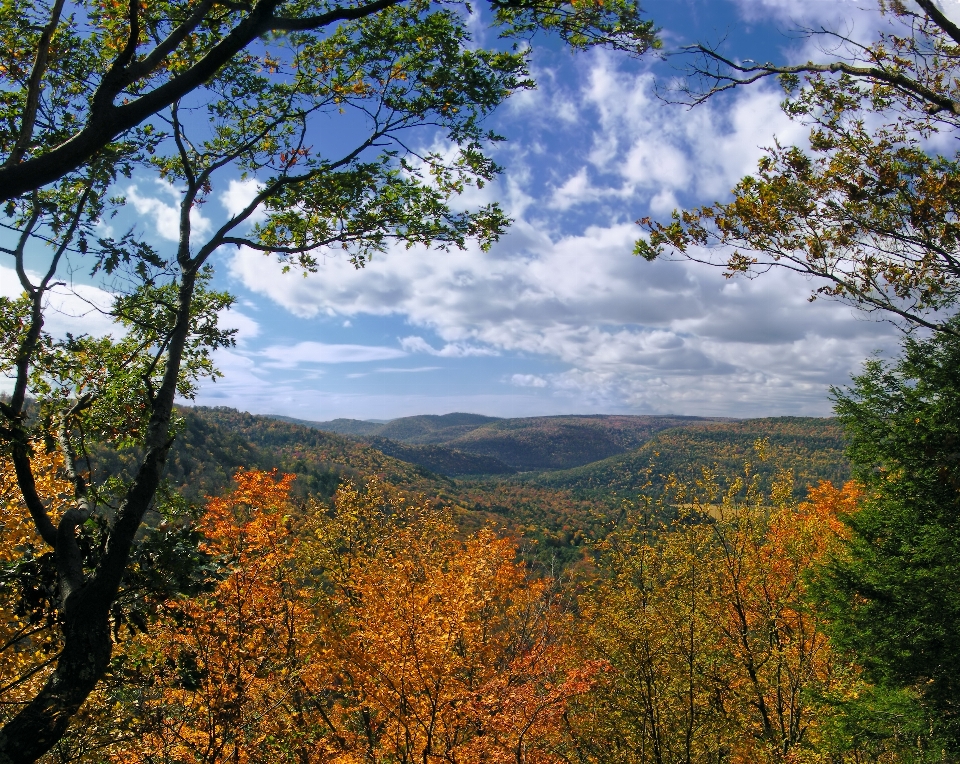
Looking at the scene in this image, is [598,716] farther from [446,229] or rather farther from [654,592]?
[446,229]

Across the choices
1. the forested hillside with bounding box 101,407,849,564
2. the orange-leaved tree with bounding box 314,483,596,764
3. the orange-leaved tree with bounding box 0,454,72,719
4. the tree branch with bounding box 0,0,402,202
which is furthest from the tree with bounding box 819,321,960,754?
the forested hillside with bounding box 101,407,849,564

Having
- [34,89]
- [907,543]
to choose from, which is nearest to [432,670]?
[34,89]

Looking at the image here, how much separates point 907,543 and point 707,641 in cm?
613

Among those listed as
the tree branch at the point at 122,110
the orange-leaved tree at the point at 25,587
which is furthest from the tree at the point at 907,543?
the orange-leaved tree at the point at 25,587

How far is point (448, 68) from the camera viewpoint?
6.07 metres

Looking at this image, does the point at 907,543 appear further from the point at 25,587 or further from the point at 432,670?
the point at 25,587

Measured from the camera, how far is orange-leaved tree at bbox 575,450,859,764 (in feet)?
37.5

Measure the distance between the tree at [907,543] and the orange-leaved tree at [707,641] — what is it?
1.35m

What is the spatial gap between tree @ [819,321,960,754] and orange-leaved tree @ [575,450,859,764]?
1.35 metres

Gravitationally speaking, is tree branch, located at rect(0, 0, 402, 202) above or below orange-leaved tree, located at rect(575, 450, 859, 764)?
above

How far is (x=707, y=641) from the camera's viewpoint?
12.4 metres

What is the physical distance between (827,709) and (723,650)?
3.35m

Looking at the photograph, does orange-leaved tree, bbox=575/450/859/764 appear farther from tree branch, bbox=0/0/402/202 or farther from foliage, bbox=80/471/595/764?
tree branch, bbox=0/0/402/202

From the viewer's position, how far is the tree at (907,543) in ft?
38.7
